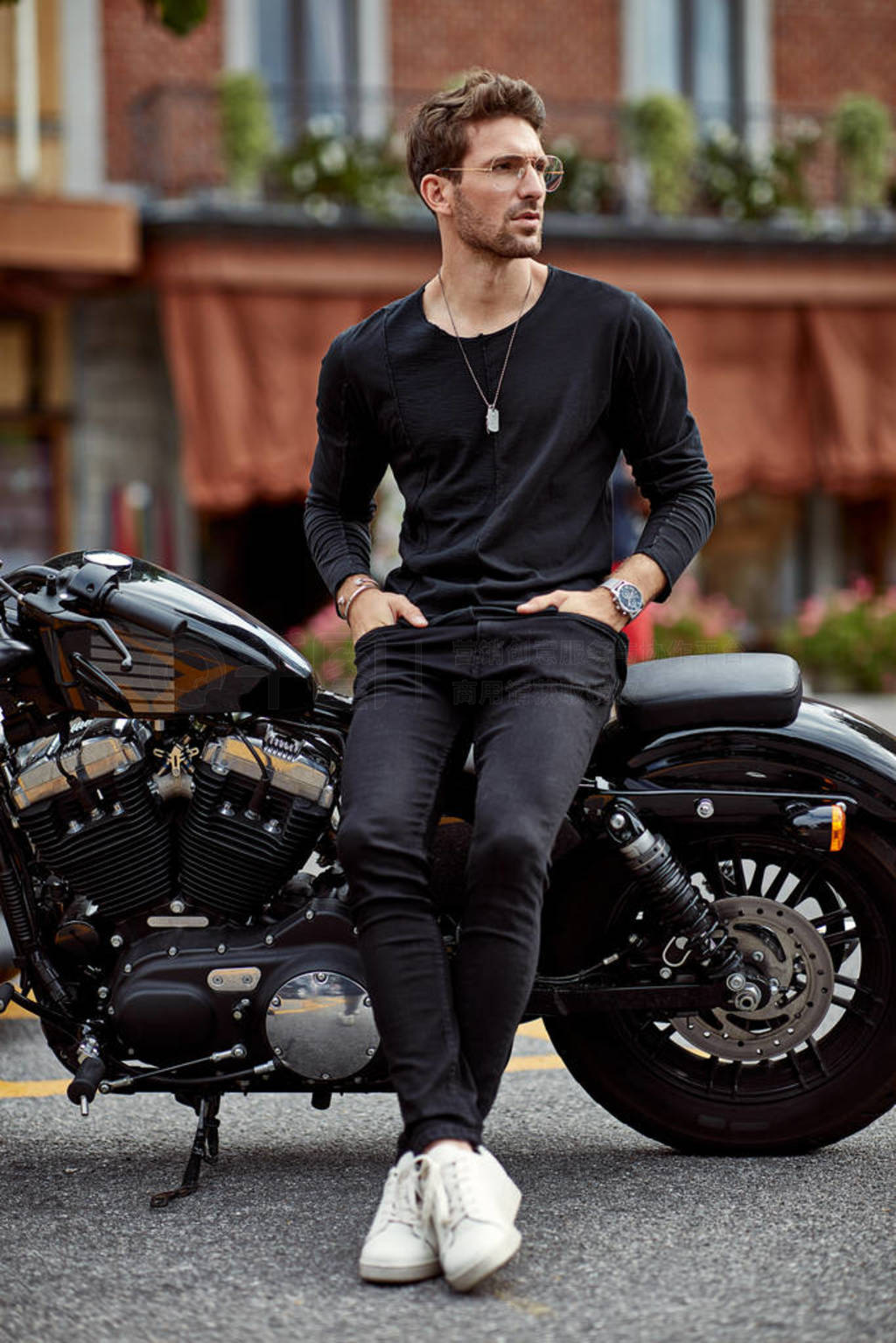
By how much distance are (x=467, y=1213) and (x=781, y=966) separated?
2.97 feet

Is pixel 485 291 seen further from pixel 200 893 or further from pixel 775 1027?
pixel 775 1027

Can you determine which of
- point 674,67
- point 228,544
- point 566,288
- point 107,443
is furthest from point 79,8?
point 566,288

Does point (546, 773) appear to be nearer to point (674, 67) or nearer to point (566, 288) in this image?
point (566, 288)

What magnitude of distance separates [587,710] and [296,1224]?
1.04 metres

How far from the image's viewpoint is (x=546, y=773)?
307 centimetres

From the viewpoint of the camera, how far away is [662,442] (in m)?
3.38

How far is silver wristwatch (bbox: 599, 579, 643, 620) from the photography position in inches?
129

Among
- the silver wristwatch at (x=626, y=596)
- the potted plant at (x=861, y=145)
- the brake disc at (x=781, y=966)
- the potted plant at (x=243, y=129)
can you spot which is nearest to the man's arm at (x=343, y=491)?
the silver wristwatch at (x=626, y=596)

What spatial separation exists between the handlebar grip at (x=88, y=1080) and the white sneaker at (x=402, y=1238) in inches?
24.6

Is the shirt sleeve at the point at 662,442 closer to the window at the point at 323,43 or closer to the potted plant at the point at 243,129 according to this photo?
the potted plant at the point at 243,129

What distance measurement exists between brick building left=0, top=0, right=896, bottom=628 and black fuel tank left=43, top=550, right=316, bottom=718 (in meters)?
10.0

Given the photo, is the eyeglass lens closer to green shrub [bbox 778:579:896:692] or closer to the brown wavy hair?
the brown wavy hair

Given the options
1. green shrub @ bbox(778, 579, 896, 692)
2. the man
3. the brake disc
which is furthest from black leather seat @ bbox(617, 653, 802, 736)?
green shrub @ bbox(778, 579, 896, 692)

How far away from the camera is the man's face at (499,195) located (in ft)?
10.8
